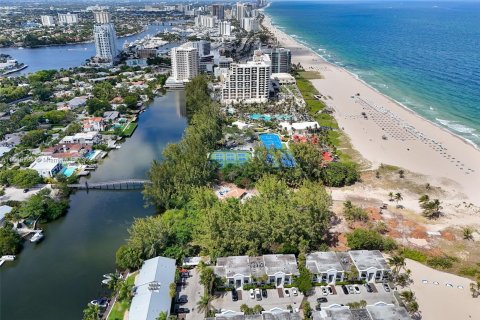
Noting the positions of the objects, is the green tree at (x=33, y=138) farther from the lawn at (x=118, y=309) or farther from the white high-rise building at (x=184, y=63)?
the white high-rise building at (x=184, y=63)

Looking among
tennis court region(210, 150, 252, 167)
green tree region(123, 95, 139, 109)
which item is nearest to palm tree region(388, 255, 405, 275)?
tennis court region(210, 150, 252, 167)

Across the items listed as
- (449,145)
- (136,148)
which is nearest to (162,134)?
(136,148)

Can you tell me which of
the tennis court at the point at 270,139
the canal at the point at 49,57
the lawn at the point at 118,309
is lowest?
the lawn at the point at 118,309

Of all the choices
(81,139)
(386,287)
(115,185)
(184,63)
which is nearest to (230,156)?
(115,185)

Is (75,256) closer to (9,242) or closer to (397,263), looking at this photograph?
(9,242)

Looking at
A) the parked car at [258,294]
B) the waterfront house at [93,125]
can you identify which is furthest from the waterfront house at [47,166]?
the parked car at [258,294]

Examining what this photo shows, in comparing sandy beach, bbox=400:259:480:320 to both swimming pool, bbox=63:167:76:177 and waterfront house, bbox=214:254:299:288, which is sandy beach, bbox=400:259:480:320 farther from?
swimming pool, bbox=63:167:76:177
